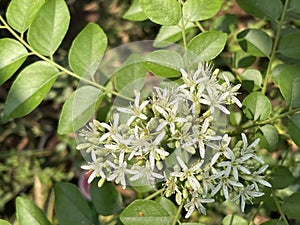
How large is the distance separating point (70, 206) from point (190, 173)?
1.30 ft

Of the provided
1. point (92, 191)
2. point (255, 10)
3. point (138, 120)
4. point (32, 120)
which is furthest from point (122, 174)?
point (32, 120)

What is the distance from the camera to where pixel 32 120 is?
263 centimetres

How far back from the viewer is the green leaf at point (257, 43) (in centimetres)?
149

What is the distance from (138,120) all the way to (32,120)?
1.51 metres

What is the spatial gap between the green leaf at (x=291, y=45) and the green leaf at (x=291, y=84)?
0.18m

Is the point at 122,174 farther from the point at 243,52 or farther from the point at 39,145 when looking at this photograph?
the point at 39,145

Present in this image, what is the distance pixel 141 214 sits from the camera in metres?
1.26

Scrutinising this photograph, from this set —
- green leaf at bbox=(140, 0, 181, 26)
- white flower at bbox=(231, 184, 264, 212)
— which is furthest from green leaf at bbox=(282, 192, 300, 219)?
green leaf at bbox=(140, 0, 181, 26)

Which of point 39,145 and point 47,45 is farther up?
point 47,45

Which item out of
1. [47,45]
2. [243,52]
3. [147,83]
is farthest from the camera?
[243,52]

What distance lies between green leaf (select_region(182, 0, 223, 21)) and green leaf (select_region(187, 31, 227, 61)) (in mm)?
73

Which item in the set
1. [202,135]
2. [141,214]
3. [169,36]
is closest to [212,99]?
[202,135]

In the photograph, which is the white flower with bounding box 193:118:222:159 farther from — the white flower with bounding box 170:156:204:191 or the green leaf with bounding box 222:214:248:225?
the green leaf with bounding box 222:214:248:225

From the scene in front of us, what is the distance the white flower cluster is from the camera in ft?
3.94
